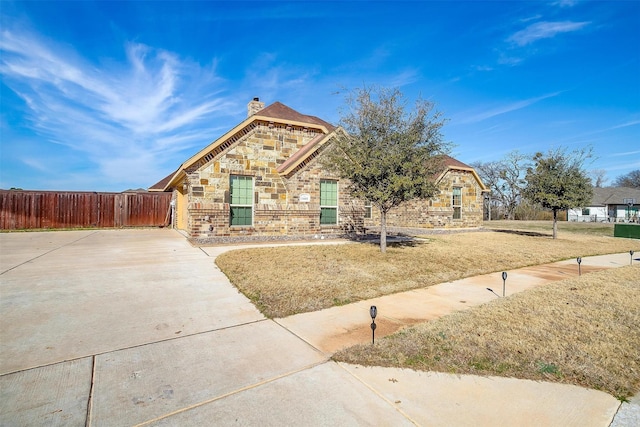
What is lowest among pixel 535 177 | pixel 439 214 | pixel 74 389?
pixel 74 389

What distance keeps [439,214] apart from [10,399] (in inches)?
811

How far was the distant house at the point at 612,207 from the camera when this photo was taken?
47.4 metres

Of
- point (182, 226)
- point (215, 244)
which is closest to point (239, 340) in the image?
point (215, 244)

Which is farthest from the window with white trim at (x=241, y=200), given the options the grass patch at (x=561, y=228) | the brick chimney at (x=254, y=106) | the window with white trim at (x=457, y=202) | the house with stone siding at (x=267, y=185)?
the grass patch at (x=561, y=228)

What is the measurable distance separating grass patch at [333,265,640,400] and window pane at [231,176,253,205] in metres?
10.5

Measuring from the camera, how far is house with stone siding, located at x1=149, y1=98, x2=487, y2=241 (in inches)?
506

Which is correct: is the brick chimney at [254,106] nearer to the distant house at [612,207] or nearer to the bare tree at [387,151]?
the bare tree at [387,151]

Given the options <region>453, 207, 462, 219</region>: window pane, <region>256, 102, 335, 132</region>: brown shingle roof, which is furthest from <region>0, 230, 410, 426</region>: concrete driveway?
<region>453, 207, 462, 219</region>: window pane

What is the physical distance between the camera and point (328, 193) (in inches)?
592

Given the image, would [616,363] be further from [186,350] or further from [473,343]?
[186,350]

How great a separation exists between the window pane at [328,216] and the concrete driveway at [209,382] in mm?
9849

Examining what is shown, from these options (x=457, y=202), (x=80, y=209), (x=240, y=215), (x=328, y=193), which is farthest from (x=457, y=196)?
(x=80, y=209)

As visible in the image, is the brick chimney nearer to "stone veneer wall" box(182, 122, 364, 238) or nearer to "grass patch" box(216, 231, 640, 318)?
"stone veneer wall" box(182, 122, 364, 238)

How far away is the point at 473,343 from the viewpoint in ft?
13.0
